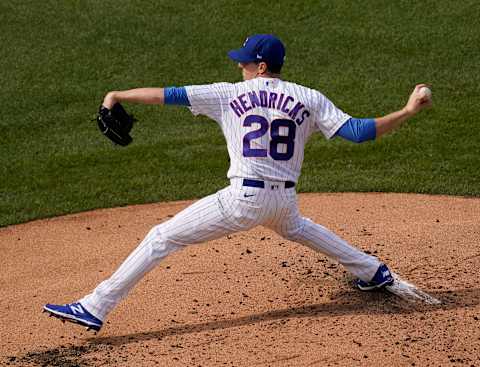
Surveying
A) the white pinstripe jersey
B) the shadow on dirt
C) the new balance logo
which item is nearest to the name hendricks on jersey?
the white pinstripe jersey

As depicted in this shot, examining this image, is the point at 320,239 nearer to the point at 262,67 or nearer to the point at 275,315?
the point at 275,315

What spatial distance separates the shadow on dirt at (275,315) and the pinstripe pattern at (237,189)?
0.84 feet

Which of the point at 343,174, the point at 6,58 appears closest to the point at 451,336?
the point at 343,174

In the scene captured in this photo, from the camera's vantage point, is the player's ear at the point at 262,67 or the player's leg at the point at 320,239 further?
the player's leg at the point at 320,239

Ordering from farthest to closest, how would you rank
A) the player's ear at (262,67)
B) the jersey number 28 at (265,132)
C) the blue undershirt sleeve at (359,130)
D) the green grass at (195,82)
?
1. the green grass at (195,82)
2. the player's ear at (262,67)
3. the jersey number 28 at (265,132)
4. the blue undershirt sleeve at (359,130)

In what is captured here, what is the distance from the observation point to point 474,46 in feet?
43.1

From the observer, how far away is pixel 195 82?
12.6 metres

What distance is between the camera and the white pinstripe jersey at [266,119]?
5.80 m

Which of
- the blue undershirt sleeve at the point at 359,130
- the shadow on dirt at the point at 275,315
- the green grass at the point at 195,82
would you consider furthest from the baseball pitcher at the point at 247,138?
the green grass at the point at 195,82

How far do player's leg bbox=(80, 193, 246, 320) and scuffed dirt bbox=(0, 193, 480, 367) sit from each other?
0.32 meters

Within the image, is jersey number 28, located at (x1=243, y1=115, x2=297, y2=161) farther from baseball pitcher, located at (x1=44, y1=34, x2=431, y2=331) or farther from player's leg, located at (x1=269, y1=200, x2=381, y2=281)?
player's leg, located at (x1=269, y1=200, x2=381, y2=281)

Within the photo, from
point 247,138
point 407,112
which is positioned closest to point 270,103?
point 247,138

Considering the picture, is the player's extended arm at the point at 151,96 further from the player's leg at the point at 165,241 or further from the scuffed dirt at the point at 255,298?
the scuffed dirt at the point at 255,298

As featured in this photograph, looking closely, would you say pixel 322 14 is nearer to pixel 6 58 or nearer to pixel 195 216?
pixel 6 58
